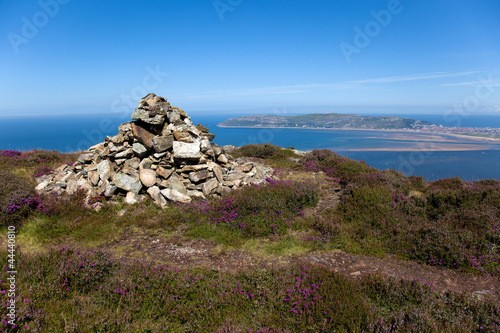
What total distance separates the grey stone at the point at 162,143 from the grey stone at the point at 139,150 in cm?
72

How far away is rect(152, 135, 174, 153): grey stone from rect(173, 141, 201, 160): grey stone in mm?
469

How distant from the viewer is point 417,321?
4473 millimetres

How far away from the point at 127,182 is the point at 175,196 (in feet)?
8.78

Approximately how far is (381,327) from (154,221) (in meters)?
8.67

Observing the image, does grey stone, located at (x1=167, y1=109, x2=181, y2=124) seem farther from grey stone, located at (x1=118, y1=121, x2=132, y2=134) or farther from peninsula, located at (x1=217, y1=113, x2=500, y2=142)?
peninsula, located at (x1=217, y1=113, x2=500, y2=142)

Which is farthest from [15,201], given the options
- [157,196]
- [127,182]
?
[157,196]

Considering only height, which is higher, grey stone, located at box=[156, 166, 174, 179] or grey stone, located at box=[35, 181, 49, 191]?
grey stone, located at box=[156, 166, 174, 179]

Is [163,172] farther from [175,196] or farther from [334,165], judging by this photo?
[334,165]

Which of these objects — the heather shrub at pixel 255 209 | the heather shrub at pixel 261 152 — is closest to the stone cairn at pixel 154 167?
the heather shrub at pixel 255 209

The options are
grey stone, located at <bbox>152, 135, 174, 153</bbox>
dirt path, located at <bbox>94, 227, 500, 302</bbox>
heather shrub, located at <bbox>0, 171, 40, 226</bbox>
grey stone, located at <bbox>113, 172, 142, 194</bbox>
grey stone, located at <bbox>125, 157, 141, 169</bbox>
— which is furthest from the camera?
grey stone, located at <bbox>152, 135, 174, 153</bbox>

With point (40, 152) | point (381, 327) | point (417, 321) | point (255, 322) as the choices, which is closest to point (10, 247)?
point (255, 322)

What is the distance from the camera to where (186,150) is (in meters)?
12.9

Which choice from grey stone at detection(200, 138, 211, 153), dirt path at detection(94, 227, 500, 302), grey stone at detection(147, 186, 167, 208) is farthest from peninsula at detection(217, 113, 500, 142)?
dirt path at detection(94, 227, 500, 302)

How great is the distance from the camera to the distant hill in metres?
101
